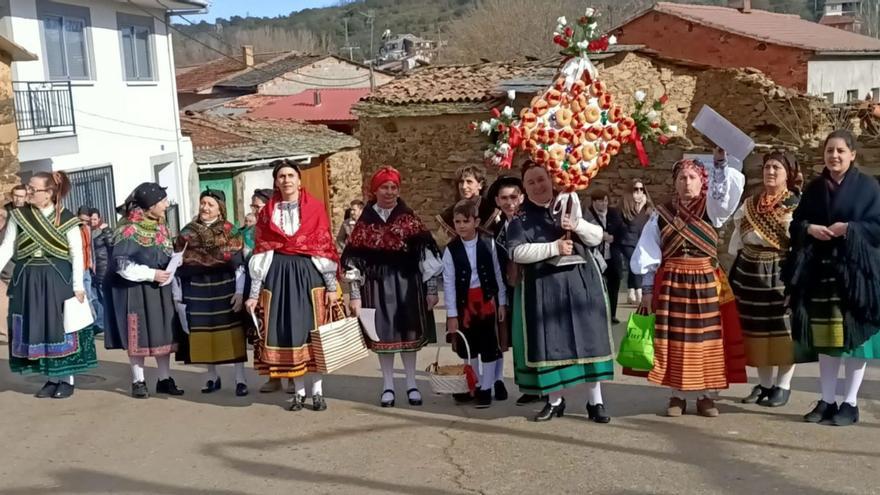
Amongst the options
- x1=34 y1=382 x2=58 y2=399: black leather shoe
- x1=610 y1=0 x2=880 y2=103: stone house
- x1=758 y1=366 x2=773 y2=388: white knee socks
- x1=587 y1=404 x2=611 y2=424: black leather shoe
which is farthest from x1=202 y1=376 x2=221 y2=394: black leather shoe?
x1=610 y1=0 x2=880 y2=103: stone house

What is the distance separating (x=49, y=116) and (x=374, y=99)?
5.45m

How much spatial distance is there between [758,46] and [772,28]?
2646 millimetres

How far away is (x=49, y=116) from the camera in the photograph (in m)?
13.8

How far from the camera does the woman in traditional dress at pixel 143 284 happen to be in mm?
6527

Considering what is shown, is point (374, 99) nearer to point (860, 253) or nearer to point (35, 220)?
point (35, 220)

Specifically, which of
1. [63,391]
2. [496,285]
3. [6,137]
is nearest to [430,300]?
[496,285]

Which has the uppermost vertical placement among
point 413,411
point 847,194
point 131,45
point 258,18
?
point 258,18

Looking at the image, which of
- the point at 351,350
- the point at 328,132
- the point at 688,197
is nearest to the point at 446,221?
the point at 351,350

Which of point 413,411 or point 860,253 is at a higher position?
point 860,253

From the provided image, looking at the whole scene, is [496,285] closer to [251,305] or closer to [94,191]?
[251,305]

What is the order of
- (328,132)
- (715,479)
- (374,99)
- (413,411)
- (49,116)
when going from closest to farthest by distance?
(715,479)
(413,411)
(49,116)
(374,99)
(328,132)

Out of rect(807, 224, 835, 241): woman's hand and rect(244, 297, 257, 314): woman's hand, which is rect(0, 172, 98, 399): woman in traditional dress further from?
rect(807, 224, 835, 241): woman's hand

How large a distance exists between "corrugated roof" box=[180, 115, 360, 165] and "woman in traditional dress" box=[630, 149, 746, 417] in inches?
584

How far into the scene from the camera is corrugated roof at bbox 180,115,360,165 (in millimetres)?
19375
